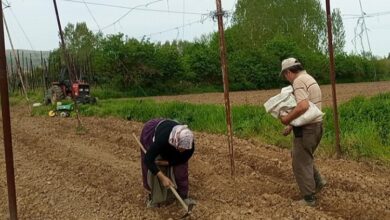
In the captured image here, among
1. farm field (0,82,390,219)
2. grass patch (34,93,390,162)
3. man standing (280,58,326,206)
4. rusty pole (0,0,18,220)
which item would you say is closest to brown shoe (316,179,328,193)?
farm field (0,82,390,219)

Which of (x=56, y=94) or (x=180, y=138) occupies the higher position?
(x=56, y=94)

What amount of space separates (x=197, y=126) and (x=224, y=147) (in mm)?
2560

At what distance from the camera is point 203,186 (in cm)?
527

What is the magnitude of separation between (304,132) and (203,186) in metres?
1.42

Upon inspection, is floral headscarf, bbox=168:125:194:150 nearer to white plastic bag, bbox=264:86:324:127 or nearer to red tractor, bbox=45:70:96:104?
white plastic bag, bbox=264:86:324:127

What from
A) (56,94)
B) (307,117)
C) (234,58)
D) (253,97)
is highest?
(234,58)

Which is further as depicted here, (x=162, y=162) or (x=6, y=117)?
(x=162, y=162)

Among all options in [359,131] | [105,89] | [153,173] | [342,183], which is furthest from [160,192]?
[105,89]

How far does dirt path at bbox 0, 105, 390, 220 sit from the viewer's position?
4371 mm

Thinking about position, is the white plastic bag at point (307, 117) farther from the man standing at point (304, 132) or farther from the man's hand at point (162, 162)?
the man's hand at point (162, 162)

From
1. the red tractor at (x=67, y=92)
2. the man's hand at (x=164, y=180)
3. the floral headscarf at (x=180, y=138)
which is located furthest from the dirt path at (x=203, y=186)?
the red tractor at (x=67, y=92)

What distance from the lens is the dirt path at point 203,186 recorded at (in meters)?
4.37

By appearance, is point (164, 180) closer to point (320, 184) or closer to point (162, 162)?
point (162, 162)

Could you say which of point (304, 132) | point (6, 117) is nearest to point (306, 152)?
point (304, 132)
